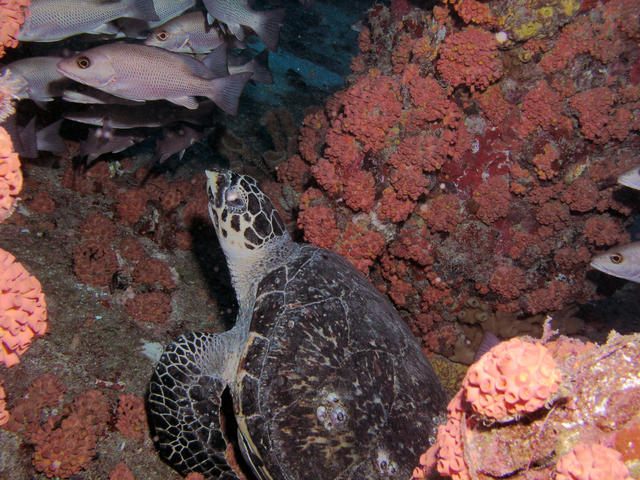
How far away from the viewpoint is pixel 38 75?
9.88ft

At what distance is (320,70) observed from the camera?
979 cm

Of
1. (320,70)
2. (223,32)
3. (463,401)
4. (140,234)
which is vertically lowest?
(140,234)

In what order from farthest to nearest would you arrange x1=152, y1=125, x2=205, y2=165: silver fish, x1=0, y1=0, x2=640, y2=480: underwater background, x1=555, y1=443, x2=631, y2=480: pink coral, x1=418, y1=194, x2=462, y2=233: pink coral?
1. x1=152, y1=125, x2=205, y2=165: silver fish
2. x1=418, y1=194, x2=462, y2=233: pink coral
3. x1=0, y1=0, x2=640, y2=480: underwater background
4. x1=555, y1=443, x2=631, y2=480: pink coral

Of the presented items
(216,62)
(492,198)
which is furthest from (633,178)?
(216,62)

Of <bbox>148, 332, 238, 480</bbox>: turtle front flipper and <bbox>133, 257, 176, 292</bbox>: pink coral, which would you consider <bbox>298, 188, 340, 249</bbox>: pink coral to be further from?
<bbox>133, 257, 176, 292</bbox>: pink coral

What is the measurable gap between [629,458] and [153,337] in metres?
3.21

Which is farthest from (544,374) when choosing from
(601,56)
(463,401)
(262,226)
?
(601,56)

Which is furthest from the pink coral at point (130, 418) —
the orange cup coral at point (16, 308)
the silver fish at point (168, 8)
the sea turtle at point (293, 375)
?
the silver fish at point (168, 8)

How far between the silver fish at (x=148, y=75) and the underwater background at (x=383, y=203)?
110 mm

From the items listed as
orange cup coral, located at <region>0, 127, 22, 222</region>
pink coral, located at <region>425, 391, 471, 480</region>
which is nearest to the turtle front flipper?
orange cup coral, located at <region>0, 127, 22, 222</region>

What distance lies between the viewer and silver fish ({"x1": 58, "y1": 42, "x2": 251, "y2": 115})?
257 centimetres

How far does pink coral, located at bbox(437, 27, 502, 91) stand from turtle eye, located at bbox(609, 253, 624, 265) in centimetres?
201

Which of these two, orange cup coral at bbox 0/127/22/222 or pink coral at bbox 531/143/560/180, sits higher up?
pink coral at bbox 531/143/560/180

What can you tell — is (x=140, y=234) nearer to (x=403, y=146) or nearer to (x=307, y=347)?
(x=307, y=347)
